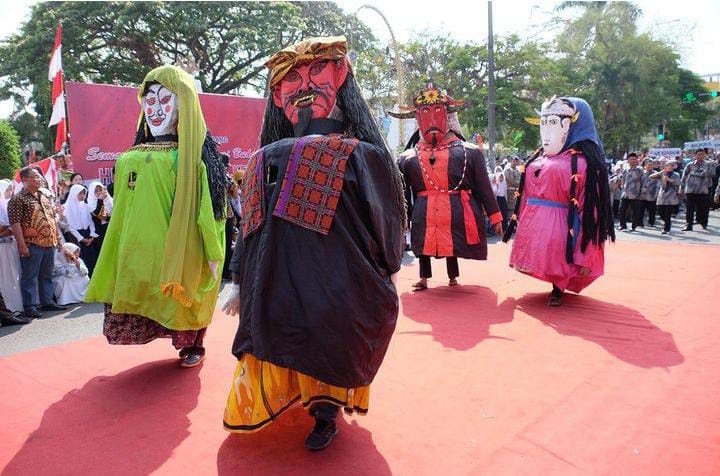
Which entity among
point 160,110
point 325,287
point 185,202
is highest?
point 160,110

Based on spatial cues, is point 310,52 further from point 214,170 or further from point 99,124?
point 99,124

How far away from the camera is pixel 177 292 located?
3.04m

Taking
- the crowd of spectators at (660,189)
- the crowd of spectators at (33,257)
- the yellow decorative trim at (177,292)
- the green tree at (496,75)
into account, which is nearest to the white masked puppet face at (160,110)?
the yellow decorative trim at (177,292)

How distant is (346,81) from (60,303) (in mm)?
4692

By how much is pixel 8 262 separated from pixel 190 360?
3040 millimetres

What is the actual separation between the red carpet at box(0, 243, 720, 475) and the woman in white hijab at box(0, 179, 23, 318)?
1.71m

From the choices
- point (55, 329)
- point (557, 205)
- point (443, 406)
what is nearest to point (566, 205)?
point (557, 205)

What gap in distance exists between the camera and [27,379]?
130 inches

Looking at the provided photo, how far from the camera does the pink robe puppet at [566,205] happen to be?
15.4 ft

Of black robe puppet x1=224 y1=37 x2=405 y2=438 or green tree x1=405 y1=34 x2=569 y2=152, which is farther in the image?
green tree x1=405 y1=34 x2=569 y2=152

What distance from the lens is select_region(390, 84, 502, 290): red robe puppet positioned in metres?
5.40

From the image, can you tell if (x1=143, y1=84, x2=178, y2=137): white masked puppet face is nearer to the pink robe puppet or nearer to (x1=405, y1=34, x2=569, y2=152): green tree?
the pink robe puppet

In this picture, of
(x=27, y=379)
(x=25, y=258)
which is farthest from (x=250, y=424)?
(x=25, y=258)

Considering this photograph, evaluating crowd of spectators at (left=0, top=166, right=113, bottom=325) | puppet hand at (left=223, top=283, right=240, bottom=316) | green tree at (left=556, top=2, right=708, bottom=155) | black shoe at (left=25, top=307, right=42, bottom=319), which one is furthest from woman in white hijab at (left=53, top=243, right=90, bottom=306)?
green tree at (left=556, top=2, right=708, bottom=155)
